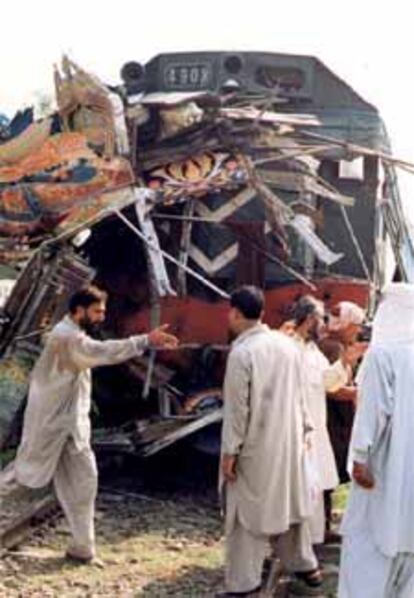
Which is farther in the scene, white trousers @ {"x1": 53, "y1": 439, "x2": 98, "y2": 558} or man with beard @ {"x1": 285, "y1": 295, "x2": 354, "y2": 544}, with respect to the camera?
white trousers @ {"x1": 53, "y1": 439, "x2": 98, "y2": 558}

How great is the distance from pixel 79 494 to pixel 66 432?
41 cm

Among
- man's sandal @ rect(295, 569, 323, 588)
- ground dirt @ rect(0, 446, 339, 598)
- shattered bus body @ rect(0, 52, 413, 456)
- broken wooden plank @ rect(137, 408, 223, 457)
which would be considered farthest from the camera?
shattered bus body @ rect(0, 52, 413, 456)

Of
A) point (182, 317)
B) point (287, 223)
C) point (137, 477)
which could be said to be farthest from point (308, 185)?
point (137, 477)

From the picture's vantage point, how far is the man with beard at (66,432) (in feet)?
23.0

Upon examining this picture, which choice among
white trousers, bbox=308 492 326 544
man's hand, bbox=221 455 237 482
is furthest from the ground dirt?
man's hand, bbox=221 455 237 482

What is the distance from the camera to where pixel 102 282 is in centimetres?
1076

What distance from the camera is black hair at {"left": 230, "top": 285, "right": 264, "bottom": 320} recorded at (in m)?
6.14

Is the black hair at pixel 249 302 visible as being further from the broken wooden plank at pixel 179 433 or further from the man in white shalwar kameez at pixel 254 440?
the broken wooden plank at pixel 179 433

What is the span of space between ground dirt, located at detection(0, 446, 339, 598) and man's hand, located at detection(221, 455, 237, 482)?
965mm

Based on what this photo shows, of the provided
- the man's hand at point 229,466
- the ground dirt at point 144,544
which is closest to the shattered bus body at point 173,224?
the ground dirt at point 144,544

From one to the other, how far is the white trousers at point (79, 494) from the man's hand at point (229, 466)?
125 centimetres

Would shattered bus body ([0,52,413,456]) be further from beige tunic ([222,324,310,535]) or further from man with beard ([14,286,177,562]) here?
beige tunic ([222,324,310,535])

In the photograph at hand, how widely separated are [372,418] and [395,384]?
0.21m

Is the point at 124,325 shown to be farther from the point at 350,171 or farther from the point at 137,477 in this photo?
the point at 350,171
